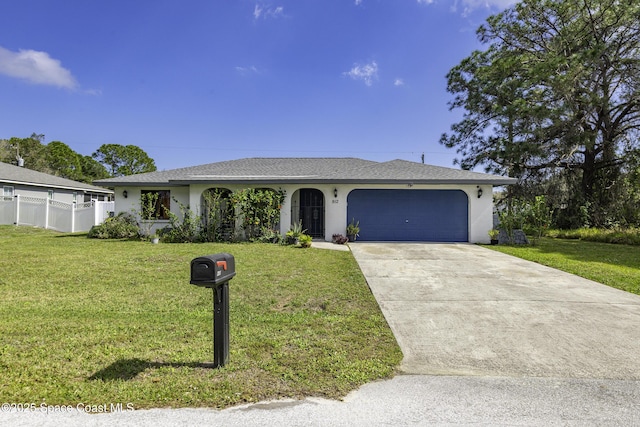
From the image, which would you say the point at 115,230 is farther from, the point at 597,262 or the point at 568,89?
the point at 568,89

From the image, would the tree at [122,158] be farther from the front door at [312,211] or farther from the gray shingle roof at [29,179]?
the front door at [312,211]

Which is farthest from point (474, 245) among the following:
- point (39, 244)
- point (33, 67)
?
point (33, 67)

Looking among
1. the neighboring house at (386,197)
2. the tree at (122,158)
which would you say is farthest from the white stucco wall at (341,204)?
the tree at (122,158)

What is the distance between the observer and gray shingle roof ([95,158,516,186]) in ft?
39.8

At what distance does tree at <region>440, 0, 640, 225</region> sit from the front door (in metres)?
12.5

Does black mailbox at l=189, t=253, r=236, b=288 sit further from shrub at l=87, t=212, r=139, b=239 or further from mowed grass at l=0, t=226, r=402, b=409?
shrub at l=87, t=212, r=139, b=239

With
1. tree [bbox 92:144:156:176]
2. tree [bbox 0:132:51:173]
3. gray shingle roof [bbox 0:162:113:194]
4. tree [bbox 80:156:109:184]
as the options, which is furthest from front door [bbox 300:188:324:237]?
tree [bbox 80:156:109:184]

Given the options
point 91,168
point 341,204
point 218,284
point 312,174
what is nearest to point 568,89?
point 341,204

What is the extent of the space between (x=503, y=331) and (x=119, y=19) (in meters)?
14.3

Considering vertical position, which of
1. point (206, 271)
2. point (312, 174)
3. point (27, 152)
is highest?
point (27, 152)

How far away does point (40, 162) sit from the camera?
34469 mm

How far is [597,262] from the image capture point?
336 inches

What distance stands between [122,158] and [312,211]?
126ft

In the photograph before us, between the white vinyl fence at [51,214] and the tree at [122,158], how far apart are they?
85.7ft
